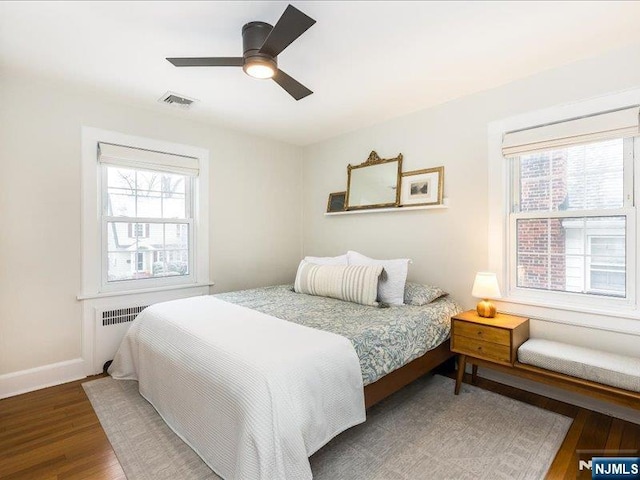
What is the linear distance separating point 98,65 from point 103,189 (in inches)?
42.0

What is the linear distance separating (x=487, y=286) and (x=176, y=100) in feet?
9.99

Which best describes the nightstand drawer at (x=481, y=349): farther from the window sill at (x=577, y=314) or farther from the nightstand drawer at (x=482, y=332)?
the window sill at (x=577, y=314)

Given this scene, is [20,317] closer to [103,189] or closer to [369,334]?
[103,189]

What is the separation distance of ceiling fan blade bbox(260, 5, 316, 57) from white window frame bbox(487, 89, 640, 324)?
193cm

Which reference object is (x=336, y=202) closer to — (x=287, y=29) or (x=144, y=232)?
(x=144, y=232)

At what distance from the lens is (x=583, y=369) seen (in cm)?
197

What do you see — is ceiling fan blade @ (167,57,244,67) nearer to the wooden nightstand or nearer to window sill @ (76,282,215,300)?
window sill @ (76,282,215,300)

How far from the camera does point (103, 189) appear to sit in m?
2.94

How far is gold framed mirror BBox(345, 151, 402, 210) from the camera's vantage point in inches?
134

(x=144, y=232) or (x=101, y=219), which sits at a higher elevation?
(x=101, y=219)

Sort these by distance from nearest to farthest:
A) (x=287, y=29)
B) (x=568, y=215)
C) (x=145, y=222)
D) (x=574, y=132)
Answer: (x=287, y=29) → (x=574, y=132) → (x=568, y=215) → (x=145, y=222)

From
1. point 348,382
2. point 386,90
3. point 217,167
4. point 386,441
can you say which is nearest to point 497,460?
point 386,441

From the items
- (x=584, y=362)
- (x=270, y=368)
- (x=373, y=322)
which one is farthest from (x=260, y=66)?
(x=584, y=362)

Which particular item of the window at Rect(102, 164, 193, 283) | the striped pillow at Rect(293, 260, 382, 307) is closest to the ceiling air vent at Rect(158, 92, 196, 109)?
the window at Rect(102, 164, 193, 283)
